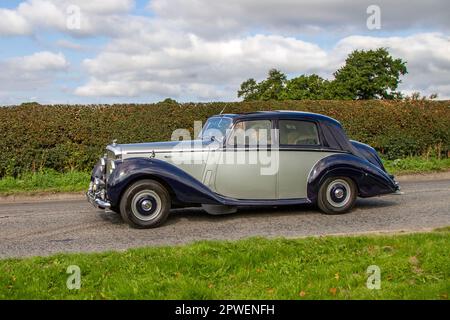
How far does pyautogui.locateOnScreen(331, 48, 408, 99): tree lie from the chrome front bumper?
3375 centimetres

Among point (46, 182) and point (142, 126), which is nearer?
point (46, 182)

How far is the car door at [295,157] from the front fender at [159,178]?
1.22 metres

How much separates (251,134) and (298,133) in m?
0.82

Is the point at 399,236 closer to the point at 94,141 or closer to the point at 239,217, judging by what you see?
the point at 239,217

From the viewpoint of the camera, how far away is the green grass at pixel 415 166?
14.8 m

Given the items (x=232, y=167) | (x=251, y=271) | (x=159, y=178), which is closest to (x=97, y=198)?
(x=159, y=178)

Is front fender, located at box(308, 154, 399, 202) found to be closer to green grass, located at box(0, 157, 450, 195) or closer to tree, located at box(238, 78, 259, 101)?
green grass, located at box(0, 157, 450, 195)

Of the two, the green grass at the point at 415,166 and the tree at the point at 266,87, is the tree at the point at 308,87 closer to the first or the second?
the tree at the point at 266,87

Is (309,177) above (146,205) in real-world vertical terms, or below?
above

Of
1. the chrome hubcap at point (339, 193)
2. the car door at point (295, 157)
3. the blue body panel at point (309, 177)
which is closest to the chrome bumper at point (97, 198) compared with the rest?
the blue body panel at point (309, 177)

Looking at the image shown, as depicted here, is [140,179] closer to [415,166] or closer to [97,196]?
[97,196]

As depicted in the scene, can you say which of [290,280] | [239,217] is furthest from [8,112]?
[290,280]

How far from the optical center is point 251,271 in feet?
17.2
